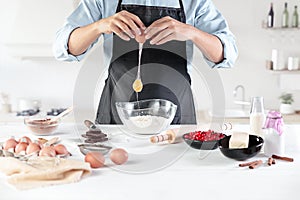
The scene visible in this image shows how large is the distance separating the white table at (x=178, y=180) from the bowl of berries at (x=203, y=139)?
0.06 feet

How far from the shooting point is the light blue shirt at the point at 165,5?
176 cm

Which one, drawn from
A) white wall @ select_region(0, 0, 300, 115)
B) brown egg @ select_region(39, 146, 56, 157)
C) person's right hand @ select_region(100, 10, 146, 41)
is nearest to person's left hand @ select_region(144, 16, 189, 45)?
person's right hand @ select_region(100, 10, 146, 41)

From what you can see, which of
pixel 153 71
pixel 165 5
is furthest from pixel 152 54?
pixel 165 5

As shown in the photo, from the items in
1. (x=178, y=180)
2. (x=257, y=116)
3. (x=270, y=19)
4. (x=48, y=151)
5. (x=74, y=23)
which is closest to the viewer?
(x=178, y=180)

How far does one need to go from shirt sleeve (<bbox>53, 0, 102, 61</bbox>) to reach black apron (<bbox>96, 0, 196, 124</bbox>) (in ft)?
0.32

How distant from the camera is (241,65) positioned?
12.1 feet

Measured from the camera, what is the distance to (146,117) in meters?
1.64

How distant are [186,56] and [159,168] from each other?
752 millimetres

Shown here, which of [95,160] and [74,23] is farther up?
[74,23]

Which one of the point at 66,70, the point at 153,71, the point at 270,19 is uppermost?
the point at 270,19

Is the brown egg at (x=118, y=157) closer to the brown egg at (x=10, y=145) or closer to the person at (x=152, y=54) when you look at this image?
the brown egg at (x=10, y=145)

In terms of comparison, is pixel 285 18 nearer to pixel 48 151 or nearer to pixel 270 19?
pixel 270 19

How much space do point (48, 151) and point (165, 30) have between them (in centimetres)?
49

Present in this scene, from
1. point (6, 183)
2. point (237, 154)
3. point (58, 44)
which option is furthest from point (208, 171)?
point (58, 44)
